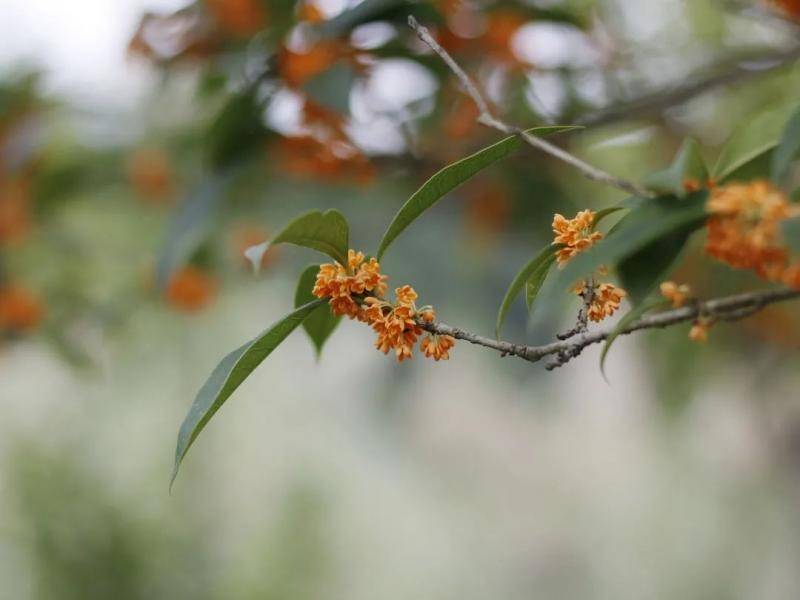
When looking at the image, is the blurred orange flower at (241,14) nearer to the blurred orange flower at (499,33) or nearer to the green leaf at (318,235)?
the blurred orange flower at (499,33)

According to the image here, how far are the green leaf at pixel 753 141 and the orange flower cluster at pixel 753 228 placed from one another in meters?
0.07

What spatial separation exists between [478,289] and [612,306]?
1183mm

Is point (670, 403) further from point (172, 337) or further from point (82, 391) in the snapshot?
point (82, 391)

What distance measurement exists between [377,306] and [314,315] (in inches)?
4.1

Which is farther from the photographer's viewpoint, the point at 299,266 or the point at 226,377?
the point at 299,266

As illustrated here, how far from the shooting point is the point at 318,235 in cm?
49

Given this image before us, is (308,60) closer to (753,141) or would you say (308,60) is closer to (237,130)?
(237,130)

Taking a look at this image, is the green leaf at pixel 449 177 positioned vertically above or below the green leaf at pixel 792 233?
above

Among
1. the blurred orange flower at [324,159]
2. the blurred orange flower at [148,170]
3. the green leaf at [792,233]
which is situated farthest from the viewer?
the blurred orange flower at [148,170]

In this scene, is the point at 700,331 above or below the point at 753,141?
below

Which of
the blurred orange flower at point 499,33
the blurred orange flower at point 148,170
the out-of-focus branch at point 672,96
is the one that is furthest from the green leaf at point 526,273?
the blurred orange flower at point 148,170

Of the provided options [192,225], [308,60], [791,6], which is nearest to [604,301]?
[791,6]

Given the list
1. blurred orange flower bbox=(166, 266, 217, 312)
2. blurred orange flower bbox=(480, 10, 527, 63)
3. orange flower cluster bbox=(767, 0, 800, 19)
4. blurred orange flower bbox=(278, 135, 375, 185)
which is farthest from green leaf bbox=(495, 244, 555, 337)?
blurred orange flower bbox=(166, 266, 217, 312)

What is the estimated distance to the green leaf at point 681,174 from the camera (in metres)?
0.44
